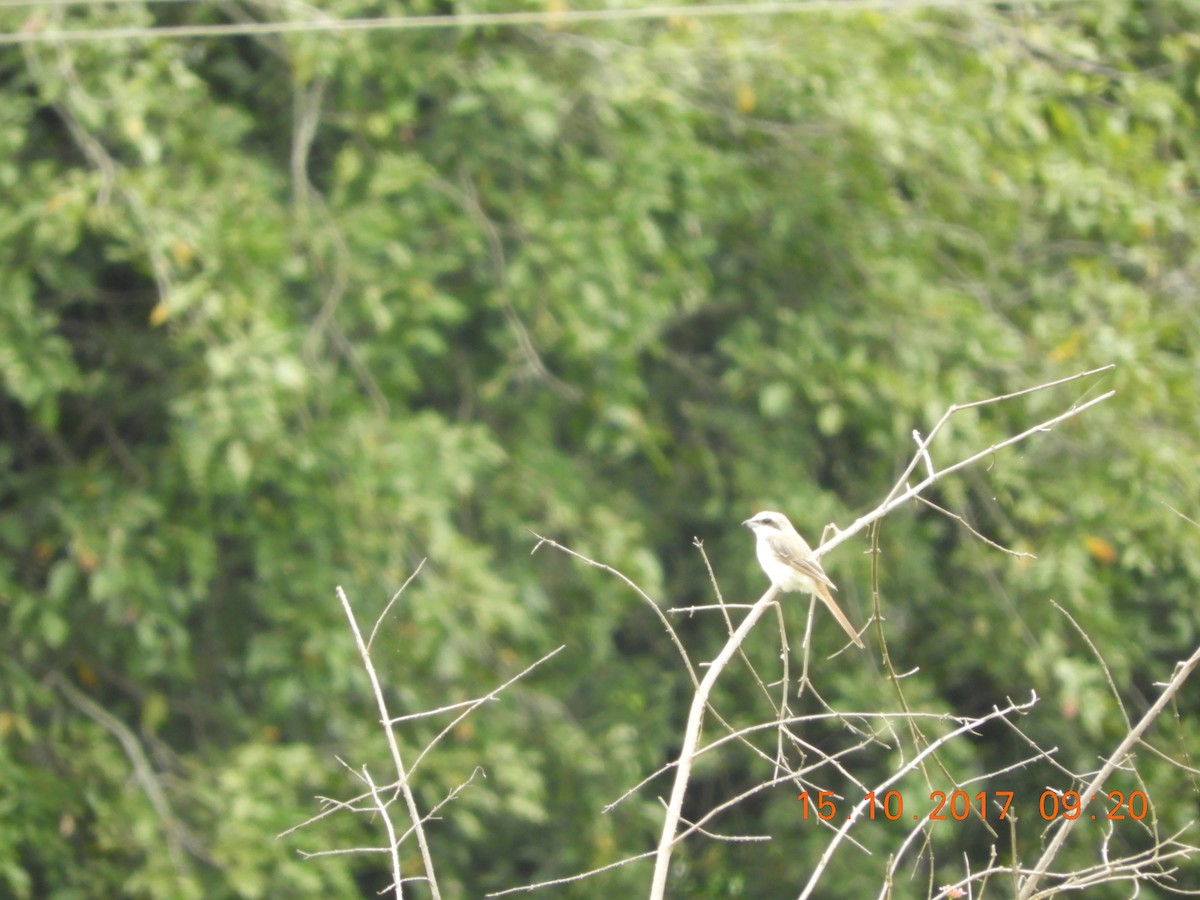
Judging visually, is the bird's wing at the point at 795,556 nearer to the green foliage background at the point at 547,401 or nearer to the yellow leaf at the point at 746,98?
the green foliage background at the point at 547,401

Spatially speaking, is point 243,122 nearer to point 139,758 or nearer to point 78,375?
point 78,375

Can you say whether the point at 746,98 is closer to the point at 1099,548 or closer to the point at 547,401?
the point at 547,401

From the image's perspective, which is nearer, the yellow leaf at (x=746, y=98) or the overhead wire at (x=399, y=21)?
the overhead wire at (x=399, y=21)

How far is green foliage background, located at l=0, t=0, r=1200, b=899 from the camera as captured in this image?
4.92 m

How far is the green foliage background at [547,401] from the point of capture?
4.92m

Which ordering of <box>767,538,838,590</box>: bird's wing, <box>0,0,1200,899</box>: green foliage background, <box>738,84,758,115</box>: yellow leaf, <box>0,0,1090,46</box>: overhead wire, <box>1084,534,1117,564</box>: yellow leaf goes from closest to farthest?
<box>767,538,838,590</box>: bird's wing, <box>0,0,1090,46</box>: overhead wire, <box>0,0,1200,899</box>: green foliage background, <box>738,84,758,115</box>: yellow leaf, <box>1084,534,1117,564</box>: yellow leaf

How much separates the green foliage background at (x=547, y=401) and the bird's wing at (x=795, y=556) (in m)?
1.00

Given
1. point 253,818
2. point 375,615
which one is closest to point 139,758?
point 253,818

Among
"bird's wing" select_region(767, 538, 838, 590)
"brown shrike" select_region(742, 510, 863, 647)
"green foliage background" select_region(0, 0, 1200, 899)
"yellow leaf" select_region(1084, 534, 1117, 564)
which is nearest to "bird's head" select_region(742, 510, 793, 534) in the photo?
"brown shrike" select_region(742, 510, 863, 647)

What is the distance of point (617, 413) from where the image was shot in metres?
5.65

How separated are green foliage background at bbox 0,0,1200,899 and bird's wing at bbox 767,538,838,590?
1003 millimetres

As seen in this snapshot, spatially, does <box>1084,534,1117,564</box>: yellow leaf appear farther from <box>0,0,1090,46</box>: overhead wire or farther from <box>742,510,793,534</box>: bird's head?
<box>0,0,1090,46</box>: overhead wire

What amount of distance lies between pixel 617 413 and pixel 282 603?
143cm

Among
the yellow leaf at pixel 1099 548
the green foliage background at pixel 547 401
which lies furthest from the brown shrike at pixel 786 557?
the yellow leaf at pixel 1099 548
